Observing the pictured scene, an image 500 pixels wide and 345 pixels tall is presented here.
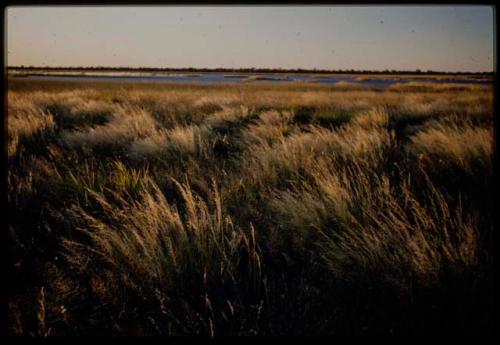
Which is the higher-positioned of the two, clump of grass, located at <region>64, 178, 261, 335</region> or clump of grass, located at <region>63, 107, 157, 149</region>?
clump of grass, located at <region>63, 107, 157, 149</region>

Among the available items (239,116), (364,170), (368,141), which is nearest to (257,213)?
(364,170)

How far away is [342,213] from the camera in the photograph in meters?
2.43

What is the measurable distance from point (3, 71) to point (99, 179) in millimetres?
2075

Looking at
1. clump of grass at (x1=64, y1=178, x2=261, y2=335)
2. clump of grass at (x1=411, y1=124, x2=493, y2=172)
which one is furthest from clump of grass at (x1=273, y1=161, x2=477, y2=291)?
clump of grass at (x1=411, y1=124, x2=493, y2=172)

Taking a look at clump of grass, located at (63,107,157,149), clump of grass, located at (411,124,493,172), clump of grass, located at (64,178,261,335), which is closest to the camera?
clump of grass, located at (64,178,261,335)

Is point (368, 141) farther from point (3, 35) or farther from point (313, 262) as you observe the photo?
point (3, 35)

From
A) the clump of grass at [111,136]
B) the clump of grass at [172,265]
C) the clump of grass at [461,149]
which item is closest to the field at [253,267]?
the clump of grass at [172,265]

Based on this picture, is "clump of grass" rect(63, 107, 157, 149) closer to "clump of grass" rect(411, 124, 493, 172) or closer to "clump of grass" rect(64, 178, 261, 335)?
"clump of grass" rect(64, 178, 261, 335)

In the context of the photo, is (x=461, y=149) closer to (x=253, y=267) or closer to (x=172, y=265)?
(x=253, y=267)

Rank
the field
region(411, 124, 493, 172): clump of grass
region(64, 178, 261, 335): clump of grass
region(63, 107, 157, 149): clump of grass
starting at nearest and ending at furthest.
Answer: the field, region(64, 178, 261, 335): clump of grass, region(411, 124, 493, 172): clump of grass, region(63, 107, 157, 149): clump of grass

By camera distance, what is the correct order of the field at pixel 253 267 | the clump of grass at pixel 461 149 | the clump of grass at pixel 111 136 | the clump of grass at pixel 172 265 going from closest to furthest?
the field at pixel 253 267, the clump of grass at pixel 172 265, the clump of grass at pixel 461 149, the clump of grass at pixel 111 136

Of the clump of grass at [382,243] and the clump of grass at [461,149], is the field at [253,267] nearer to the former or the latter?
the clump of grass at [382,243]

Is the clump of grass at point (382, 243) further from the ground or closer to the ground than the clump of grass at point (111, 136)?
closer to the ground

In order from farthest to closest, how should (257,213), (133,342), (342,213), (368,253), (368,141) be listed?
1. (368,141)
2. (257,213)
3. (342,213)
4. (368,253)
5. (133,342)
